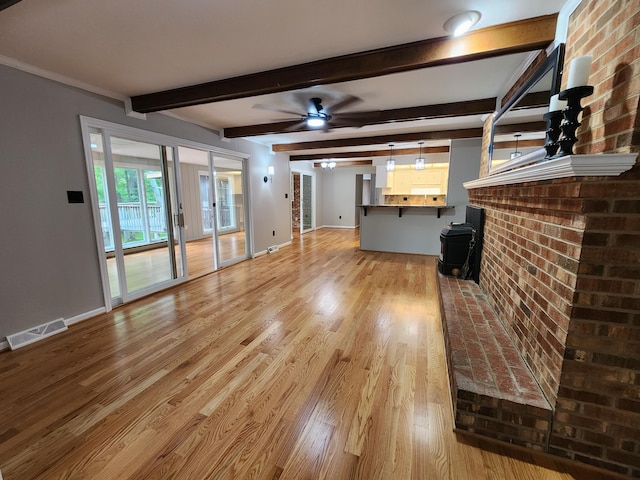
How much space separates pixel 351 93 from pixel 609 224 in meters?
2.57

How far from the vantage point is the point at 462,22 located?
1703mm

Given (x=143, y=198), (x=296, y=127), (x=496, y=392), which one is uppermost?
(x=296, y=127)

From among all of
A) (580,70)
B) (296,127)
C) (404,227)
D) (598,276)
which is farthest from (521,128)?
(404,227)

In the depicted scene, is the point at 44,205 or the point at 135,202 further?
the point at 135,202

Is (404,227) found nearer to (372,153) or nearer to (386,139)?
(386,139)

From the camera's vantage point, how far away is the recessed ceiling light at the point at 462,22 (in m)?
1.66

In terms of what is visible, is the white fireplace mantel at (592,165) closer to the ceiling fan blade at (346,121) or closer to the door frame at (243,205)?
the ceiling fan blade at (346,121)

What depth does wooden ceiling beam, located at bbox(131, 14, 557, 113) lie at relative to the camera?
1.77m

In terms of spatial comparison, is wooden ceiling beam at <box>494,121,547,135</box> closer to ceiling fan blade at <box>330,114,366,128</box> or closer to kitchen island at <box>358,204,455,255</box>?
ceiling fan blade at <box>330,114,366,128</box>

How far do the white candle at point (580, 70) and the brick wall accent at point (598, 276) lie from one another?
0.13 metres

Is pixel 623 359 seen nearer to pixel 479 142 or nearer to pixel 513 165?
pixel 513 165

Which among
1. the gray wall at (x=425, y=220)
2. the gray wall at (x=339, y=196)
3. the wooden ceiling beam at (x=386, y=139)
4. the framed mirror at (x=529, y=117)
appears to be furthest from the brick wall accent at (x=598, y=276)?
the gray wall at (x=339, y=196)

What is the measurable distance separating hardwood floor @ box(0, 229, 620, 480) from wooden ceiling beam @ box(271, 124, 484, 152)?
3.18 m

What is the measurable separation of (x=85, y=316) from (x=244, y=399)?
231cm
